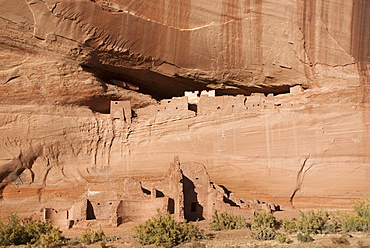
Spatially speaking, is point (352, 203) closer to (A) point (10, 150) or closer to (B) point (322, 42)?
(B) point (322, 42)

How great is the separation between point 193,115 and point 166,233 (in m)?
6.04

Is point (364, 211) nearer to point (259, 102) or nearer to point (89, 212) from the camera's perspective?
point (259, 102)

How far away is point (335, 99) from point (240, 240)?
691 cm

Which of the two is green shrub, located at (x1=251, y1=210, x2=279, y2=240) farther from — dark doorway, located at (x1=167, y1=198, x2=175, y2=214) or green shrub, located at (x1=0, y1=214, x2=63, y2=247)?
green shrub, located at (x1=0, y1=214, x2=63, y2=247)

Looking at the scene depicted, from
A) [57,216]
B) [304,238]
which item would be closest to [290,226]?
[304,238]

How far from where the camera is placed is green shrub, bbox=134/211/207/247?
1484cm

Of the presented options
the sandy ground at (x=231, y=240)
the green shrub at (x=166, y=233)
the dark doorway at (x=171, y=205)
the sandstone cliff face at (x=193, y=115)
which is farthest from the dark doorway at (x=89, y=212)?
the green shrub at (x=166, y=233)

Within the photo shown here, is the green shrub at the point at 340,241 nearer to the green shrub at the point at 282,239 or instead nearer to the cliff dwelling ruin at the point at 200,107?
the green shrub at the point at 282,239

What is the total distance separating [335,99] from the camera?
19891 mm

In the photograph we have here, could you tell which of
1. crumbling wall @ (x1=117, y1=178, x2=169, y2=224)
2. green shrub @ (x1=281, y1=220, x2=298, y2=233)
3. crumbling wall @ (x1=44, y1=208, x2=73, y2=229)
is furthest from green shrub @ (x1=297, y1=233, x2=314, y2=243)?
crumbling wall @ (x1=44, y1=208, x2=73, y2=229)

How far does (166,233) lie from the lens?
1509 centimetres

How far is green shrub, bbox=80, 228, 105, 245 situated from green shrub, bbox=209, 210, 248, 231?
3035 millimetres

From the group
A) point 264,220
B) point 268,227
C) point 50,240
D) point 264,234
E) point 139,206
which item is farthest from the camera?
point 139,206

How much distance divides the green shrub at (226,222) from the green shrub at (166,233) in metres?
1.33
